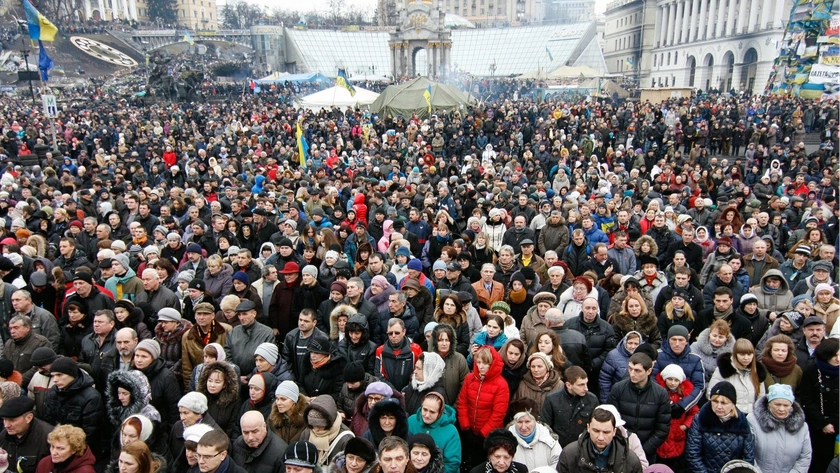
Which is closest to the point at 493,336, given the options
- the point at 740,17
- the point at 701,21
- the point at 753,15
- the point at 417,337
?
the point at 417,337

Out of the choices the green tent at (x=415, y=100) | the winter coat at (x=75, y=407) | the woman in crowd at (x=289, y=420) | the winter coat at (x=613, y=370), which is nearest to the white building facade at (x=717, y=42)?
the green tent at (x=415, y=100)

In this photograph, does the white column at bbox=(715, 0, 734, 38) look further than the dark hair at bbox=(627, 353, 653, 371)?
Yes

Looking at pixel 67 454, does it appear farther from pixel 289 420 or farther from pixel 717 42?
Answer: pixel 717 42

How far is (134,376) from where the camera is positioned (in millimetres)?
4266

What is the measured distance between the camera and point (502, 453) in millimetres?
3529

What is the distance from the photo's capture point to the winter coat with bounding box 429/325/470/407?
472cm

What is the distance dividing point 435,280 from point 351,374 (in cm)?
269

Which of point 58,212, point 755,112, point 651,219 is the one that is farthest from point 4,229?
point 755,112

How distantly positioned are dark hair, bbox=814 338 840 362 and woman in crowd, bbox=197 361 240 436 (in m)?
4.61

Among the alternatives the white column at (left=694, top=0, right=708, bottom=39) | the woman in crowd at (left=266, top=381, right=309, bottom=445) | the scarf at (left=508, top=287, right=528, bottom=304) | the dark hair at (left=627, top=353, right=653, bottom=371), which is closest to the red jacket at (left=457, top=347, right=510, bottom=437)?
the dark hair at (left=627, top=353, right=653, bottom=371)

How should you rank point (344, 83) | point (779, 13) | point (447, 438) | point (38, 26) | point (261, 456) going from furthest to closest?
point (779, 13)
point (344, 83)
point (38, 26)
point (447, 438)
point (261, 456)

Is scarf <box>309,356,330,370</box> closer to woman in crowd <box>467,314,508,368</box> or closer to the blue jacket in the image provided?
woman in crowd <box>467,314,508,368</box>

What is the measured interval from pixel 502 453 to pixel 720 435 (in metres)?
1.71

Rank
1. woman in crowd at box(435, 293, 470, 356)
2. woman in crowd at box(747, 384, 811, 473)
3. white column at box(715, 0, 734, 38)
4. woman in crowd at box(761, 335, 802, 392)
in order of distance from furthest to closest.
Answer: white column at box(715, 0, 734, 38) < woman in crowd at box(435, 293, 470, 356) < woman in crowd at box(761, 335, 802, 392) < woman in crowd at box(747, 384, 811, 473)
